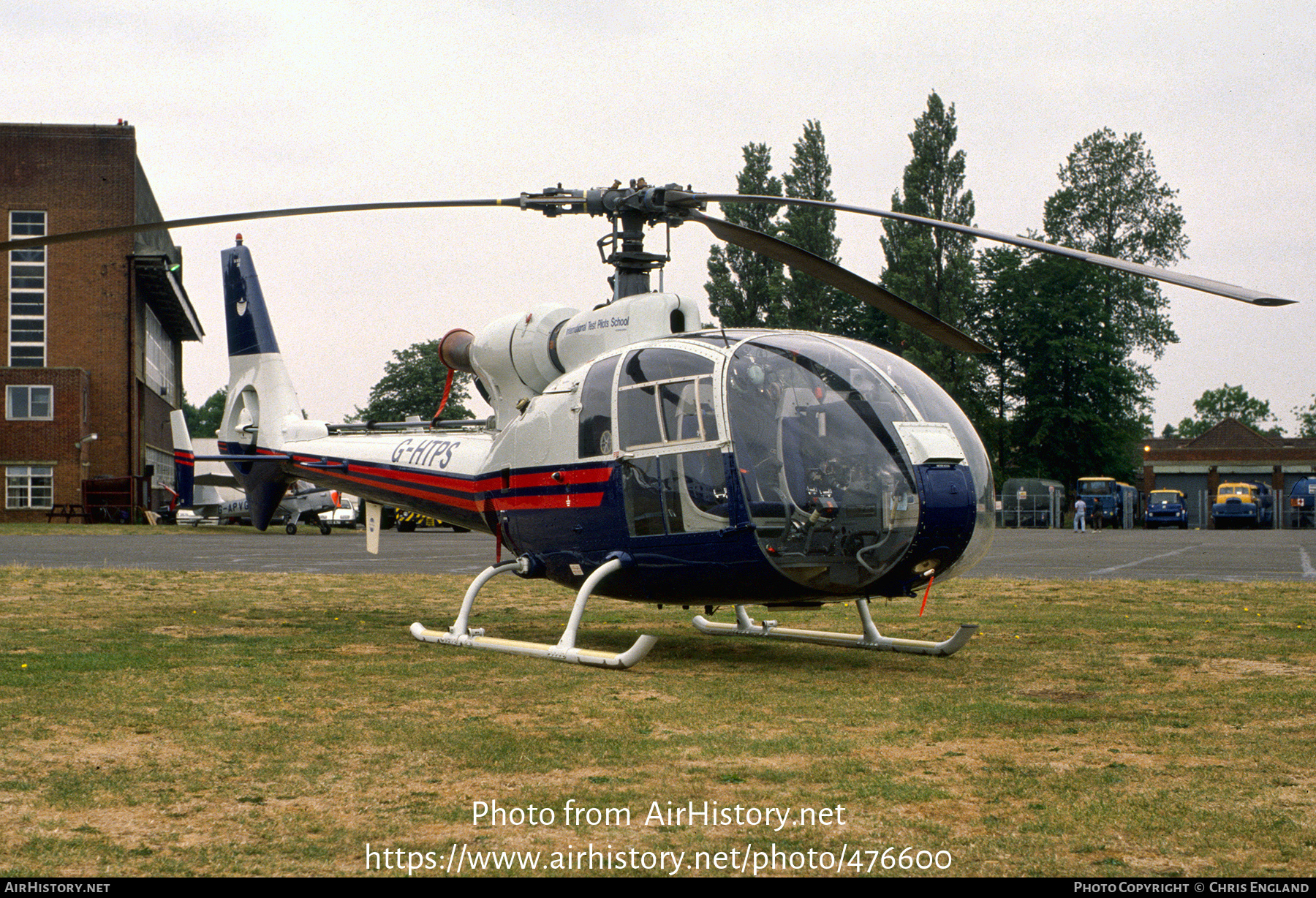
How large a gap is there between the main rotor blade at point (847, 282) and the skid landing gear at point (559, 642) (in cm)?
270

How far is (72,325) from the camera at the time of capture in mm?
52812

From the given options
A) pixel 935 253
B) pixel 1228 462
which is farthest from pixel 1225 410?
pixel 935 253

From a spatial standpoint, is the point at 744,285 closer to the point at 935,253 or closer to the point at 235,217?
the point at 935,253

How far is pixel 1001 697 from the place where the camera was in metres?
7.54

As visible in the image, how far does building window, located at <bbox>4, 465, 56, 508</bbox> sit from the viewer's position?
50906 millimetres

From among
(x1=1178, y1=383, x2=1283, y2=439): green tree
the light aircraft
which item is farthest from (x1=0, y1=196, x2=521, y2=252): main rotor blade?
(x1=1178, y1=383, x2=1283, y2=439): green tree

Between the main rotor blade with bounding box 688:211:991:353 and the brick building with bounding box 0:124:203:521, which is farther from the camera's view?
the brick building with bounding box 0:124:203:521

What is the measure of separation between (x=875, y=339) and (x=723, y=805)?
59395 millimetres

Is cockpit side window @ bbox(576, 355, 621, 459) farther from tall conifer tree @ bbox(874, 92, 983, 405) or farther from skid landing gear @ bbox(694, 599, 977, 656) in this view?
tall conifer tree @ bbox(874, 92, 983, 405)

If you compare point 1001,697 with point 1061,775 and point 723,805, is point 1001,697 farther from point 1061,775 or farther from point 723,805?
point 723,805

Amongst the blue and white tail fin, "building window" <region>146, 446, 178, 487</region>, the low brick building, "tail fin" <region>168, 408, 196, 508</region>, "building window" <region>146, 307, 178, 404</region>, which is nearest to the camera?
"tail fin" <region>168, 408, 196, 508</region>

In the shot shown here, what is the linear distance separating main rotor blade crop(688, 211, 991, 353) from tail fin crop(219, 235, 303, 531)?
670 centimetres

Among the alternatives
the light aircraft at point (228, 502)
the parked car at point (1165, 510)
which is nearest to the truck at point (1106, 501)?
the parked car at point (1165, 510)
